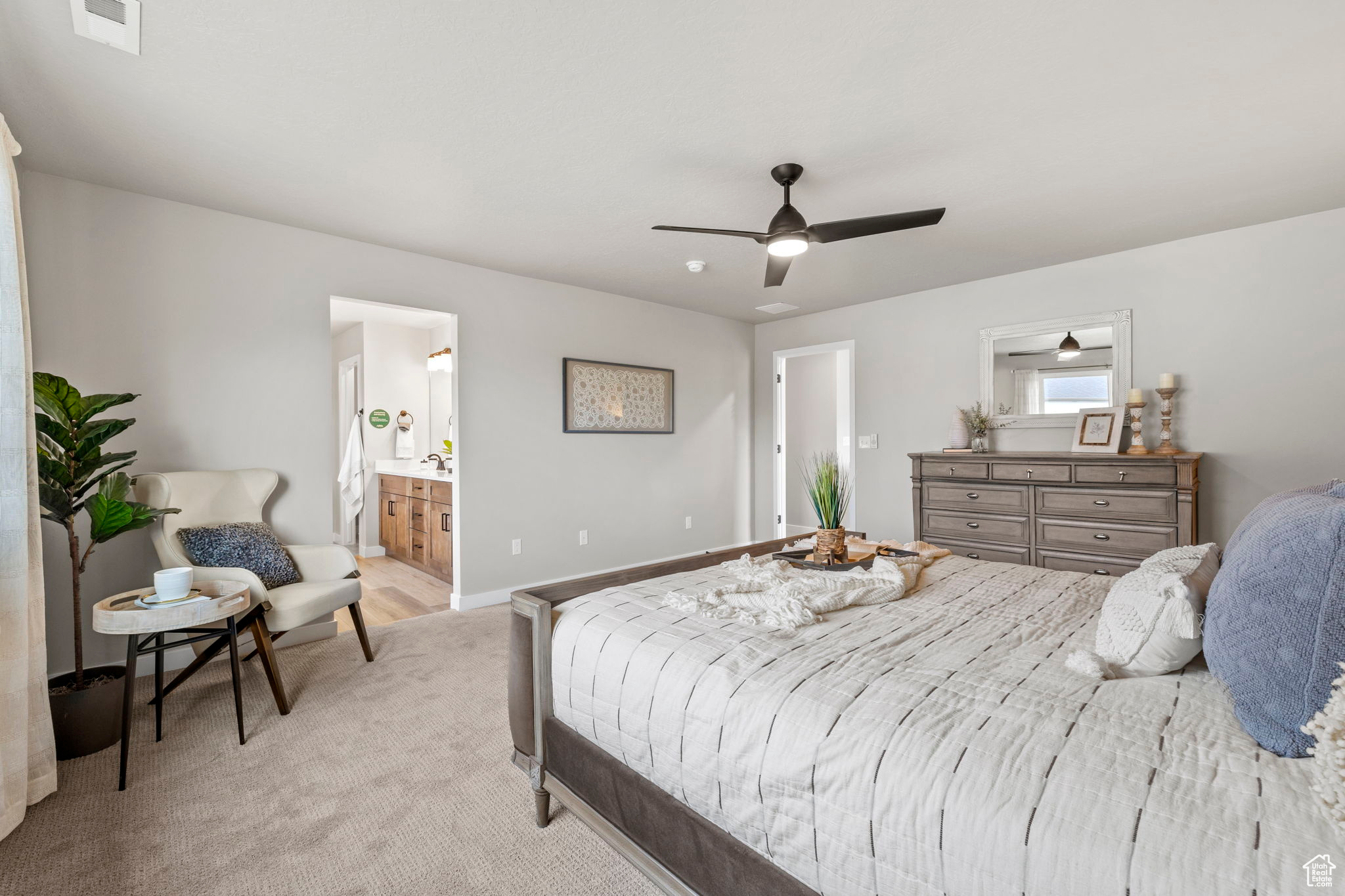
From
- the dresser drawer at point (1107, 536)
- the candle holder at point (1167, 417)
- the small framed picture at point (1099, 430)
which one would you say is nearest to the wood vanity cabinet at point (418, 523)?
the dresser drawer at point (1107, 536)

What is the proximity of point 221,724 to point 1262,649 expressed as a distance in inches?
132

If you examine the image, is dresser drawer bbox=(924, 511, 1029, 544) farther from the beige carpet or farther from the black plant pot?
the black plant pot

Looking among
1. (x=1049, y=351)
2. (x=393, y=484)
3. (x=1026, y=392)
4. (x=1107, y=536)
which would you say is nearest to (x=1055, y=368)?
(x=1049, y=351)

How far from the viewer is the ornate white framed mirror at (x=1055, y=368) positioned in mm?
4016

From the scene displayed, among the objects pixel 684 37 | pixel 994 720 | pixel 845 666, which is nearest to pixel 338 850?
pixel 845 666

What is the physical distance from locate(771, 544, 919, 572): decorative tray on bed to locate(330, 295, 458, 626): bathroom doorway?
3487mm

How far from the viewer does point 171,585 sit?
2.18 m

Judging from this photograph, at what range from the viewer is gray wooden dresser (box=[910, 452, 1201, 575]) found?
343 centimetres

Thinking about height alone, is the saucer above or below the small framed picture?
below

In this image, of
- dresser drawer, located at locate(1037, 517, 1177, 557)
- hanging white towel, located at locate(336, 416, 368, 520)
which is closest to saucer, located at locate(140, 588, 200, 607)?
hanging white towel, located at locate(336, 416, 368, 520)

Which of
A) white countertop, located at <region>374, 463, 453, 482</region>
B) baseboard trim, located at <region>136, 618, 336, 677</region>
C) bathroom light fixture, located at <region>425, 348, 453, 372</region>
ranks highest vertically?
bathroom light fixture, located at <region>425, 348, 453, 372</region>

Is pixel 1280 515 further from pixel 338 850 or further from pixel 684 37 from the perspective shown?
pixel 338 850

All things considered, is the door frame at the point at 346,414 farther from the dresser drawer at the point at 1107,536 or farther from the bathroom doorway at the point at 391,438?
the dresser drawer at the point at 1107,536

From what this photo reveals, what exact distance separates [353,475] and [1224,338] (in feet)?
23.9
